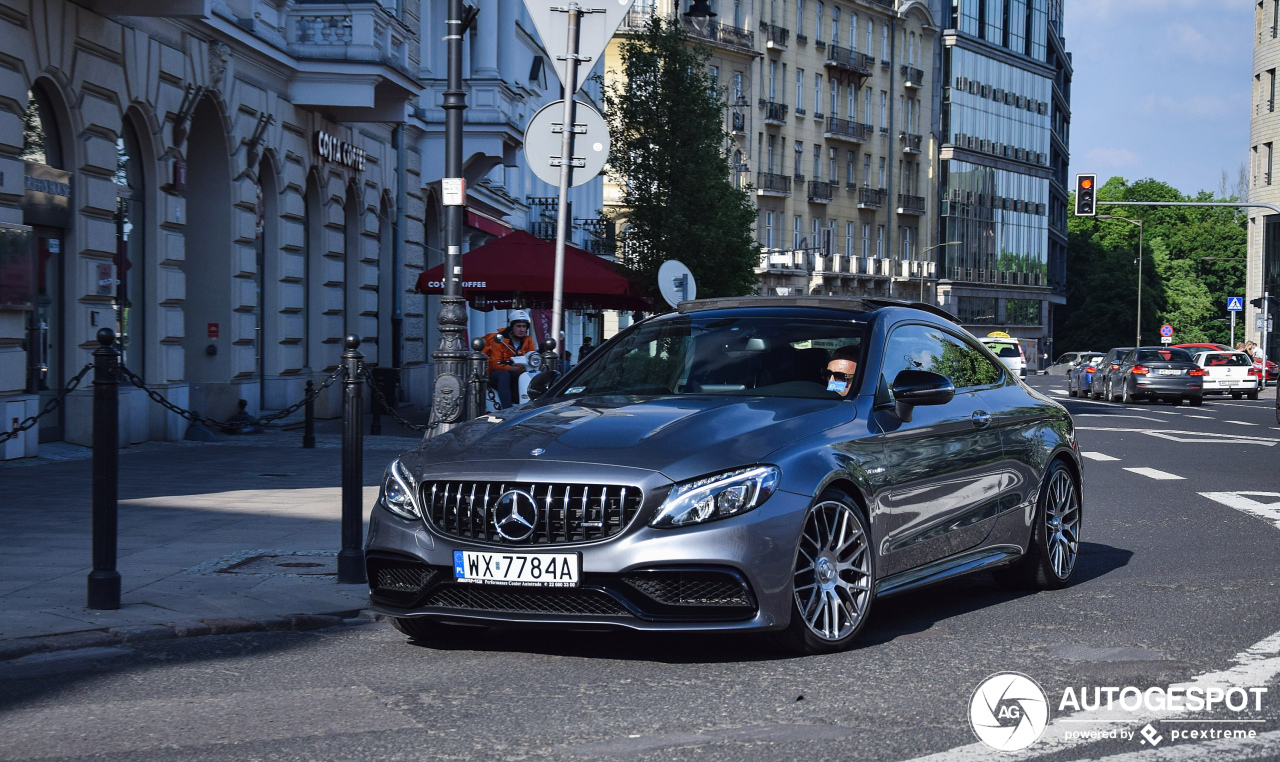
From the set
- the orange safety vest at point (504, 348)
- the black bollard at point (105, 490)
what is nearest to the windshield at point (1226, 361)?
the orange safety vest at point (504, 348)

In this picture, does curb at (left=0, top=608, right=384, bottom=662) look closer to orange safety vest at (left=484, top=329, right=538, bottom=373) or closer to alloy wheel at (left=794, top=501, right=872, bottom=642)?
alloy wheel at (left=794, top=501, right=872, bottom=642)

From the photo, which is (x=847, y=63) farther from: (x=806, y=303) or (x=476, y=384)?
(x=806, y=303)

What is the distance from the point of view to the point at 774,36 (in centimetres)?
8488

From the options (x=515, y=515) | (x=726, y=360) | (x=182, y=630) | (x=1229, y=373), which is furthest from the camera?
(x=1229, y=373)

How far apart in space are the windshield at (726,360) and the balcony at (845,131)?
274 feet

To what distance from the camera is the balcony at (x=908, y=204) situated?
319 feet

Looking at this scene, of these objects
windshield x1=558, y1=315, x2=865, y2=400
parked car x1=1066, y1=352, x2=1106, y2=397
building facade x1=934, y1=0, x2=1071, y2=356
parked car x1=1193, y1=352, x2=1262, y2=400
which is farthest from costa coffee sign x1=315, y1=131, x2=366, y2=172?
building facade x1=934, y1=0, x2=1071, y2=356

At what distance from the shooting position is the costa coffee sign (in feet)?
80.1

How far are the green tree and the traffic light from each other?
12.2 meters

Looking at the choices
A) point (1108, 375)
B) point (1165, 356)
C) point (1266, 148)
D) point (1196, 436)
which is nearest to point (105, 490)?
point (1196, 436)

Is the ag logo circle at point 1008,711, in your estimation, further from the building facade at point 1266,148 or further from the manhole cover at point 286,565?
A: the building facade at point 1266,148

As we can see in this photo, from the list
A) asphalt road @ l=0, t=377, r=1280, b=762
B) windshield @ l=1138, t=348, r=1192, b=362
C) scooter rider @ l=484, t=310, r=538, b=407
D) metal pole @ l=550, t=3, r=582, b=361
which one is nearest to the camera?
asphalt road @ l=0, t=377, r=1280, b=762

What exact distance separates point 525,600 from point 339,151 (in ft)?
66.5

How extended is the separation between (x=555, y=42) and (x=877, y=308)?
4904 mm
